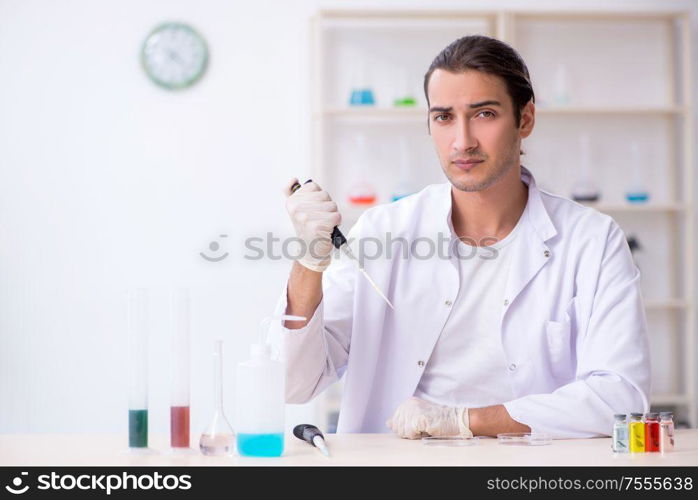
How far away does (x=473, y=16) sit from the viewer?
354cm

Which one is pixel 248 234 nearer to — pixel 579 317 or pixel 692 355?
pixel 692 355

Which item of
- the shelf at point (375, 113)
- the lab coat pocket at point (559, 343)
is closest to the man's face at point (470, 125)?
the lab coat pocket at point (559, 343)

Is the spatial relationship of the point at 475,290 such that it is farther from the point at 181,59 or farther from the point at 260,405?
the point at 181,59

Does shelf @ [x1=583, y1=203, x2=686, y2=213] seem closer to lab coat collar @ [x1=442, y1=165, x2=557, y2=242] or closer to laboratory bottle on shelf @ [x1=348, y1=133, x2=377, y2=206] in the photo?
laboratory bottle on shelf @ [x1=348, y1=133, x2=377, y2=206]

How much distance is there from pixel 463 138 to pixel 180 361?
0.80 m

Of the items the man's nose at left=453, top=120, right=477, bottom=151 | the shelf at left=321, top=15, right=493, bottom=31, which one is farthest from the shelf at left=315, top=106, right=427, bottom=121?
the man's nose at left=453, top=120, right=477, bottom=151

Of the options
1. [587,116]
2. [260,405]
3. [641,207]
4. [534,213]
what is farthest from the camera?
[587,116]

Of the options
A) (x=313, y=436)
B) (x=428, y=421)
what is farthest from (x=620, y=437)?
(x=313, y=436)

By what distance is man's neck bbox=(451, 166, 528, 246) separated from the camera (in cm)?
195

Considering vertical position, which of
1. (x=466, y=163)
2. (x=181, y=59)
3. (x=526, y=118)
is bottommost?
(x=466, y=163)

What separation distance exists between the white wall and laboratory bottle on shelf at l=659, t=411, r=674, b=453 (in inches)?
98.3

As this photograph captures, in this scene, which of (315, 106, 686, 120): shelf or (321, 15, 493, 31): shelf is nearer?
(315, 106, 686, 120): shelf

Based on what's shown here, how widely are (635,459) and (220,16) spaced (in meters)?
2.90

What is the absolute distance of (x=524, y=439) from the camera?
1.43 meters
